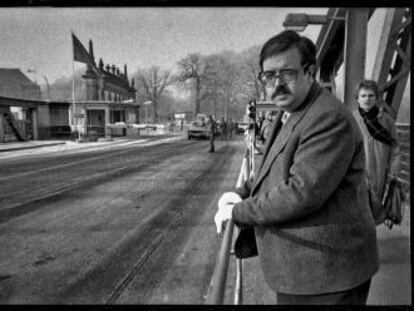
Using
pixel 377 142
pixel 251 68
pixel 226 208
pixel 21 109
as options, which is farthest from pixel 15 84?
pixel 377 142

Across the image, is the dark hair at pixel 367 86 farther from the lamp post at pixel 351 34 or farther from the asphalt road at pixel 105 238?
the asphalt road at pixel 105 238

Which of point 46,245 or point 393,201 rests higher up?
point 393,201

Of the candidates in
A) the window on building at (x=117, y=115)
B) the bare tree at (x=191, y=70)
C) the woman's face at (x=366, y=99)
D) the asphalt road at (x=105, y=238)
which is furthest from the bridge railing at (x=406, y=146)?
the window on building at (x=117, y=115)

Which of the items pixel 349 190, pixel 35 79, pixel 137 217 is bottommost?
pixel 137 217

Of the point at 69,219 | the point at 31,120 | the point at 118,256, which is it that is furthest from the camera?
the point at 69,219

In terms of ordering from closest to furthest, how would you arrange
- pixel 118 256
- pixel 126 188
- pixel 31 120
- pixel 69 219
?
pixel 31 120 < pixel 118 256 < pixel 69 219 < pixel 126 188

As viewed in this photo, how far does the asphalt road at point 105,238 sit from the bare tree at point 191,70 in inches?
44.6

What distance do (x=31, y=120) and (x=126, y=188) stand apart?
4.67 meters

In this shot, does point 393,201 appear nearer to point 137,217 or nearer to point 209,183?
point 137,217

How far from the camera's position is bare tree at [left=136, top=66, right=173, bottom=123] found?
6.82 feet

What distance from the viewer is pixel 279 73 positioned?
3.44 ft

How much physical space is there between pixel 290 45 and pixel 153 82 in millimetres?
1289

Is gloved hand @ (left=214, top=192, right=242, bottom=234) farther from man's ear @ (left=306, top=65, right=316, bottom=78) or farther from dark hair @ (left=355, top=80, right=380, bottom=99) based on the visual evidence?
dark hair @ (left=355, top=80, right=380, bottom=99)

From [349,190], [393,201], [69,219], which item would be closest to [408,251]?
[349,190]
